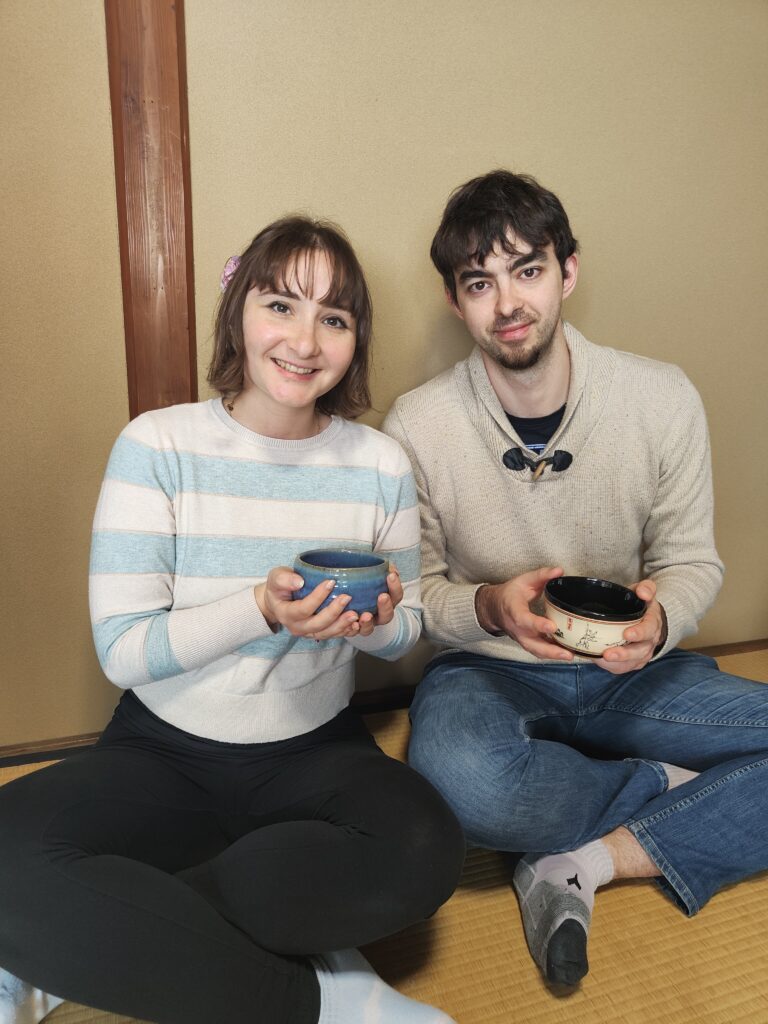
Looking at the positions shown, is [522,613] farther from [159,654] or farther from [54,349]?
[54,349]

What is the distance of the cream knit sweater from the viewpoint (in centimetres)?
164

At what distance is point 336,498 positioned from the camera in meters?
1.38

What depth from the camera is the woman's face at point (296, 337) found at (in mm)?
1255

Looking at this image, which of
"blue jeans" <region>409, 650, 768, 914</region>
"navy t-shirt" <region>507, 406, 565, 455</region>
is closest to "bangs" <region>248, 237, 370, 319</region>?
"navy t-shirt" <region>507, 406, 565, 455</region>

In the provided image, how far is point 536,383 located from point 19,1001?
144 cm

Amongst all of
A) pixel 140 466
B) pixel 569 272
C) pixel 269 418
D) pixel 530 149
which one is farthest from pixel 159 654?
pixel 530 149

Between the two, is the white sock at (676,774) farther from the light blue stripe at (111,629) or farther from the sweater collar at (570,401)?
the light blue stripe at (111,629)

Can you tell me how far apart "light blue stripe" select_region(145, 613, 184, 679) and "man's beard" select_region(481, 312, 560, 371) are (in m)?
0.88

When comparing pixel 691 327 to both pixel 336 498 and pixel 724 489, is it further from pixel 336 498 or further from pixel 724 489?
pixel 336 498

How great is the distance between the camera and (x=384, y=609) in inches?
44.6

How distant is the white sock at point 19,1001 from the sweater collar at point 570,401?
50.0 inches

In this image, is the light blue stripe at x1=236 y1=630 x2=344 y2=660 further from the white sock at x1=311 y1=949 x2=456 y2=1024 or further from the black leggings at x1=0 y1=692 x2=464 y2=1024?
the white sock at x1=311 y1=949 x2=456 y2=1024

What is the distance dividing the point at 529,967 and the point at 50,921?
2.53ft

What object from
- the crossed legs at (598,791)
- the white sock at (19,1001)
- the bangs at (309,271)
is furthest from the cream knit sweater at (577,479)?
the white sock at (19,1001)
